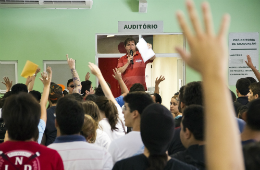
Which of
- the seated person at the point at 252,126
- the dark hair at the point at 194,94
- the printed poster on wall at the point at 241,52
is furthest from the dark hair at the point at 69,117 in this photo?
the printed poster on wall at the point at 241,52

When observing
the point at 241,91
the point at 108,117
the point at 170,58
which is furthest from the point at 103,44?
the point at 108,117

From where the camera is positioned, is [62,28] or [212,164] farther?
[62,28]

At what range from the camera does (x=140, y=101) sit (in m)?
2.29

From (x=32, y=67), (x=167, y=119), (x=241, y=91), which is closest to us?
(x=167, y=119)

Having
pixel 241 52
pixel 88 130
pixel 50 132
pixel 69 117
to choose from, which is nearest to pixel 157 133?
pixel 69 117

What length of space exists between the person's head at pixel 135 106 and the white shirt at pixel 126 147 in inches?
11.0

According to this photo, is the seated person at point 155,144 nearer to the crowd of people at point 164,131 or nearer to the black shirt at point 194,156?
the crowd of people at point 164,131

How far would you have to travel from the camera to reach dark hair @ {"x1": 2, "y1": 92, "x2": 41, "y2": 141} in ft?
4.75

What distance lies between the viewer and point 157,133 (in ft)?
4.51

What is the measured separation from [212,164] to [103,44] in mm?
7157

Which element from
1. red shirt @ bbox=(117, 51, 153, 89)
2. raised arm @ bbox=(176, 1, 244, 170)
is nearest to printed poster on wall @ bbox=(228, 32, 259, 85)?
red shirt @ bbox=(117, 51, 153, 89)

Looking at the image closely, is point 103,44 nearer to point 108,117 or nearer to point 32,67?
point 32,67

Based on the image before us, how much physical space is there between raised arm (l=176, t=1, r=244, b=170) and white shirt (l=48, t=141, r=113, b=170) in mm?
1193

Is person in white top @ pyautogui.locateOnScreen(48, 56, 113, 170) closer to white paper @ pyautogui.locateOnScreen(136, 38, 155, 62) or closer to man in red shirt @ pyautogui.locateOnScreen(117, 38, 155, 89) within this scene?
white paper @ pyautogui.locateOnScreen(136, 38, 155, 62)
